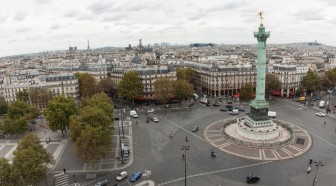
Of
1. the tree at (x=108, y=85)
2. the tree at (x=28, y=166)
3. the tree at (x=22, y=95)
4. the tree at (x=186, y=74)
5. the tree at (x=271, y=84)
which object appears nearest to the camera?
the tree at (x=28, y=166)

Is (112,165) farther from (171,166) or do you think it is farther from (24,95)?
(24,95)

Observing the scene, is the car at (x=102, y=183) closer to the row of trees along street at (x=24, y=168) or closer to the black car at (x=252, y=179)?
the row of trees along street at (x=24, y=168)

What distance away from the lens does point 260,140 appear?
65.8 m

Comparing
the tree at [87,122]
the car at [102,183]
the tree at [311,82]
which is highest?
the tree at [311,82]

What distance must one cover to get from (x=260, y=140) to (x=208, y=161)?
55.9 ft

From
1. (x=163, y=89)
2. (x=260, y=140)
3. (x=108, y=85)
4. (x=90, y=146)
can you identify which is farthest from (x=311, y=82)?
(x=90, y=146)

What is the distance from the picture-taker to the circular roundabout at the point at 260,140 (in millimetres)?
58875

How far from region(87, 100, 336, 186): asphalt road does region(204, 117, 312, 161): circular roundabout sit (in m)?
1.92

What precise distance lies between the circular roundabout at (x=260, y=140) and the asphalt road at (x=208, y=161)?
1.92m

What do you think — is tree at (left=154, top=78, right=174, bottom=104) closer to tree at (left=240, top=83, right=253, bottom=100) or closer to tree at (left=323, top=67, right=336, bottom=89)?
tree at (left=240, top=83, right=253, bottom=100)

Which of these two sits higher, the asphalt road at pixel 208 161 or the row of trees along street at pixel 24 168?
the row of trees along street at pixel 24 168

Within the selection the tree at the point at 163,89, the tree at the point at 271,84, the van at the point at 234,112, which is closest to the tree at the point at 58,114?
the tree at the point at 163,89

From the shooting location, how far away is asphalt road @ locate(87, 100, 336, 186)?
159 ft

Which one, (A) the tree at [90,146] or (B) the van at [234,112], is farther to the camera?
(B) the van at [234,112]
